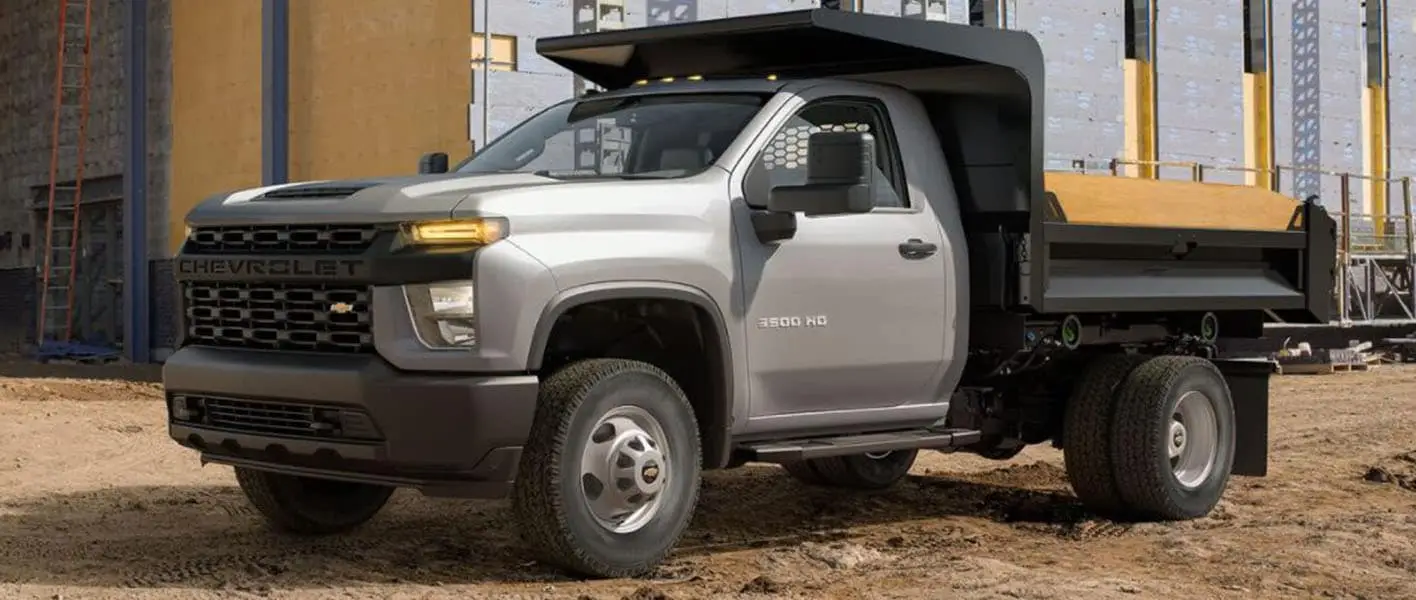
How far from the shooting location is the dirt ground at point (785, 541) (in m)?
6.50

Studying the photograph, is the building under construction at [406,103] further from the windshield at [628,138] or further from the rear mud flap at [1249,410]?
the windshield at [628,138]

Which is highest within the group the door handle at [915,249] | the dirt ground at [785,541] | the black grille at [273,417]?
the door handle at [915,249]

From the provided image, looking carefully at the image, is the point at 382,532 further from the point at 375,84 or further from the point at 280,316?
the point at 375,84

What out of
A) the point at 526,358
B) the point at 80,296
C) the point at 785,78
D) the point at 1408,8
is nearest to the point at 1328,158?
the point at 1408,8

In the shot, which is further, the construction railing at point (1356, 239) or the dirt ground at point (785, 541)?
the construction railing at point (1356, 239)

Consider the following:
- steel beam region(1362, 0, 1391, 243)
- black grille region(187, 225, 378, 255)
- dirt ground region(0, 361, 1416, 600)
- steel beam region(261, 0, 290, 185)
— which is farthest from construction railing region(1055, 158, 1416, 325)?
black grille region(187, 225, 378, 255)

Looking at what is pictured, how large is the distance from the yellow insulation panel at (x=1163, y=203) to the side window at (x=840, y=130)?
986 mm

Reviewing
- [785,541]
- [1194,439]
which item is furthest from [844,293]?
[1194,439]

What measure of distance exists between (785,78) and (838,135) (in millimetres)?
1120

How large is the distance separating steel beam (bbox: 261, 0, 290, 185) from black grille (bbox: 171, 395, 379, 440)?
14.6 meters

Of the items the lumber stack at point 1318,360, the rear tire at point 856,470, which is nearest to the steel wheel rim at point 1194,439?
the rear tire at point 856,470

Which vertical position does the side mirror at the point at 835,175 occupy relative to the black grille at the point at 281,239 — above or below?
above

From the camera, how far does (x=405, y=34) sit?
64.8 ft

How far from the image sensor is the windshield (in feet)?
23.8
